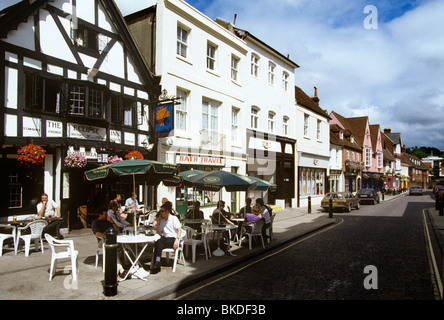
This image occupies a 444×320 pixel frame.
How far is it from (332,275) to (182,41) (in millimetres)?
13240

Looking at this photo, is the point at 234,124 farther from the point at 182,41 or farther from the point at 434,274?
the point at 434,274

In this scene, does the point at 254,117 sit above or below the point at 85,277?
above

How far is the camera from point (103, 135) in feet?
41.1

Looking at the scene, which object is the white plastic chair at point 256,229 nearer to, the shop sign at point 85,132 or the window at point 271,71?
the shop sign at point 85,132

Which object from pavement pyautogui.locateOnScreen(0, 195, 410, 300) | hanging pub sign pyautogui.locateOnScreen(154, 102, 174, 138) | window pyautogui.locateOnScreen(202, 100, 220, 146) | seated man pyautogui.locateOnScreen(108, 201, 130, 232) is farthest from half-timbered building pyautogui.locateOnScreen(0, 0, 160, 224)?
window pyautogui.locateOnScreen(202, 100, 220, 146)

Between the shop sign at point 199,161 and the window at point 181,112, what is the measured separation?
1.49m

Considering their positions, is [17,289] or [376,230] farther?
[376,230]

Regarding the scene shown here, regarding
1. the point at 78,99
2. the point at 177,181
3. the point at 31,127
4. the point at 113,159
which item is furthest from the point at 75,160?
the point at 177,181

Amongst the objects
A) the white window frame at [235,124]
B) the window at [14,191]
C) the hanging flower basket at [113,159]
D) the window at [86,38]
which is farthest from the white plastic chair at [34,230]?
the white window frame at [235,124]

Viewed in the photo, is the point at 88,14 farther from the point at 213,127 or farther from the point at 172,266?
the point at 172,266

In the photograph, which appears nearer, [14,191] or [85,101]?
[14,191]

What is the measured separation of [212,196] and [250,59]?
982 centimetres

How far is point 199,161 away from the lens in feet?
54.9
